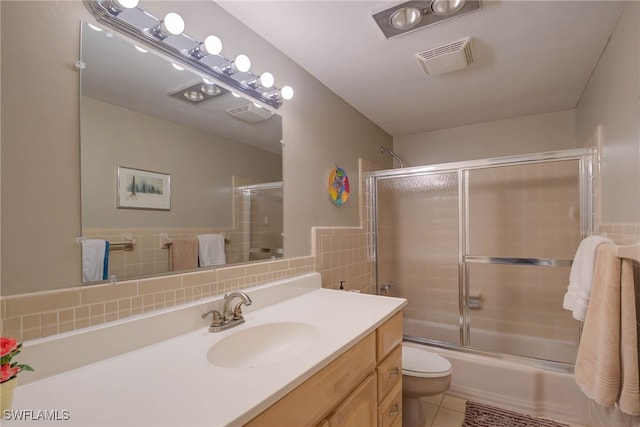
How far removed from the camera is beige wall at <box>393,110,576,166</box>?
2.56m

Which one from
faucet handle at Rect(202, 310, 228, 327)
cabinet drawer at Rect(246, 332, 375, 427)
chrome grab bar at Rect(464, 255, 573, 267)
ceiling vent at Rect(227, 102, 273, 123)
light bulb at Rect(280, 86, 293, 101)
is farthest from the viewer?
chrome grab bar at Rect(464, 255, 573, 267)

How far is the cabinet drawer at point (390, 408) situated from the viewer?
3.89 feet

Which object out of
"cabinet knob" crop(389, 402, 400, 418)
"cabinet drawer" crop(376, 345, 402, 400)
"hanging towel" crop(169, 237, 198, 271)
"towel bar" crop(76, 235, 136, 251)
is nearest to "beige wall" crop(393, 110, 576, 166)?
"cabinet drawer" crop(376, 345, 402, 400)

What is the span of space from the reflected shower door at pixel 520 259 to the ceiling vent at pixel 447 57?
93 cm

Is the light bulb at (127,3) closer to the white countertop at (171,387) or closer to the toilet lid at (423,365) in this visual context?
the white countertop at (171,387)

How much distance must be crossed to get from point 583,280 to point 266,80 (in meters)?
1.84

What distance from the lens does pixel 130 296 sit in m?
0.93

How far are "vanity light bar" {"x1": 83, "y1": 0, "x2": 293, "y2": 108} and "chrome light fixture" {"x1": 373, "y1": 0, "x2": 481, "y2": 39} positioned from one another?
61 centimetres

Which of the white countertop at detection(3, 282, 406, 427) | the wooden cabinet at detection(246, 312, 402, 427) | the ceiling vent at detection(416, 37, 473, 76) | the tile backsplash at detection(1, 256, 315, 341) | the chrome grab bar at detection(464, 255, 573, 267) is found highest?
the ceiling vent at detection(416, 37, 473, 76)

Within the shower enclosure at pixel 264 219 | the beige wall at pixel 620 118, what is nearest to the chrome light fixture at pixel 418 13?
the beige wall at pixel 620 118

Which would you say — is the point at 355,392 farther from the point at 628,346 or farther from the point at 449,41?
the point at 449,41

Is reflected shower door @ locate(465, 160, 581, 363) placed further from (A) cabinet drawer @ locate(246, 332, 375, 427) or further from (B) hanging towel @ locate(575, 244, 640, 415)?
(A) cabinet drawer @ locate(246, 332, 375, 427)

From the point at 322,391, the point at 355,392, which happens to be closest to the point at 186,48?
the point at 322,391

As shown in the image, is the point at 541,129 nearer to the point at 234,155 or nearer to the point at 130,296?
the point at 234,155
